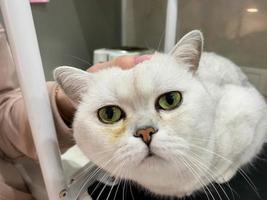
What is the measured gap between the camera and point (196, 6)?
4.40 ft

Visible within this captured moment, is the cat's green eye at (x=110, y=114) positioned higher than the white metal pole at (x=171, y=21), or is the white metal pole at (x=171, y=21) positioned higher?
the white metal pole at (x=171, y=21)

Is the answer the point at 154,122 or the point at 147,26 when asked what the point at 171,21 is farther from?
the point at 154,122

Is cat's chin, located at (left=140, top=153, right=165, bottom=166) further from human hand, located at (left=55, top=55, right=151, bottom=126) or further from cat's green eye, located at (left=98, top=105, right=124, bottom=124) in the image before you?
human hand, located at (left=55, top=55, right=151, bottom=126)

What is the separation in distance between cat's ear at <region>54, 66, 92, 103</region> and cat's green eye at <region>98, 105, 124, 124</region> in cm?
7

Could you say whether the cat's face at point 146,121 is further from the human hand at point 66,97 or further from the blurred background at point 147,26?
the blurred background at point 147,26

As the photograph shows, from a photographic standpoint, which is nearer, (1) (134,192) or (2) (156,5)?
(1) (134,192)

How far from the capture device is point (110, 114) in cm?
54

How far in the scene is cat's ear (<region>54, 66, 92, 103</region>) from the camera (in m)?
0.55

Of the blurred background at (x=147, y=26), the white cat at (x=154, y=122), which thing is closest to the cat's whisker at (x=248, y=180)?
the white cat at (x=154, y=122)

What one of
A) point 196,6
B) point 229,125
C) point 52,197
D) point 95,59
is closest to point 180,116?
point 229,125

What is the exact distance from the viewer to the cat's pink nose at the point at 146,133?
0.48 meters

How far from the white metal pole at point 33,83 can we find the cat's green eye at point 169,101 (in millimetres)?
205

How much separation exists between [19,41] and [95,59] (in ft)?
2.53

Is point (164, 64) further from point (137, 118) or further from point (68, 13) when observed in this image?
point (68, 13)
